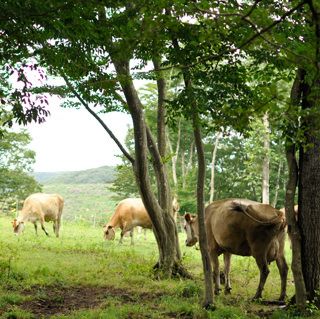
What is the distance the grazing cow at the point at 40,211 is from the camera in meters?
20.5

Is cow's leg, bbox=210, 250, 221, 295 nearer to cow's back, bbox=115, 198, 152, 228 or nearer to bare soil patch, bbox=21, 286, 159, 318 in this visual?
bare soil patch, bbox=21, 286, 159, 318

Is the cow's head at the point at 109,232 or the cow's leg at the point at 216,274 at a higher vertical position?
the cow's leg at the point at 216,274

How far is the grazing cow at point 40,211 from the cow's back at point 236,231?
12.3 metres

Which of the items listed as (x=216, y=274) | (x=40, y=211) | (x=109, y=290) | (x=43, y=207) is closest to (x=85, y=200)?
(x=43, y=207)

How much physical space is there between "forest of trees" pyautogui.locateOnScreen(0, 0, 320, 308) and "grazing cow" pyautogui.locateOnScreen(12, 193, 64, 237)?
36.0ft

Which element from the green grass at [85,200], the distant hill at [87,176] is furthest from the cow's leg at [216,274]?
the distant hill at [87,176]

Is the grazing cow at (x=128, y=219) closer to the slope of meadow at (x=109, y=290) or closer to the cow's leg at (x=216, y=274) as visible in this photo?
the slope of meadow at (x=109, y=290)

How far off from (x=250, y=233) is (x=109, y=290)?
105 inches

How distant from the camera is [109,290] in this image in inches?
A: 334

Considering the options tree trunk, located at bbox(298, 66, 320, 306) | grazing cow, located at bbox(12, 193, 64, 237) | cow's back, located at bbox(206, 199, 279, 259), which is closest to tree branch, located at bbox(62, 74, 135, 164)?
cow's back, located at bbox(206, 199, 279, 259)

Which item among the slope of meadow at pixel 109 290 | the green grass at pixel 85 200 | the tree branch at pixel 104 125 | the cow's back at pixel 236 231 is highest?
the tree branch at pixel 104 125

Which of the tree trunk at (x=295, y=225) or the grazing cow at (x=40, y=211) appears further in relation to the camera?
the grazing cow at (x=40, y=211)

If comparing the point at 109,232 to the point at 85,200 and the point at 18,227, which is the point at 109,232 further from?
the point at 85,200

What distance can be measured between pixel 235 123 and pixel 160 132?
25.5 feet
